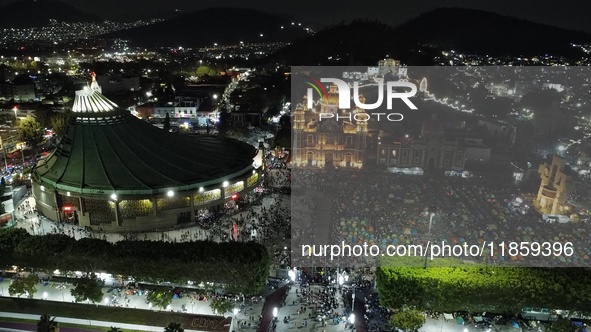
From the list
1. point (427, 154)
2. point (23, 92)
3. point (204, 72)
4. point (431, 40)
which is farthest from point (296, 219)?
point (431, 40)

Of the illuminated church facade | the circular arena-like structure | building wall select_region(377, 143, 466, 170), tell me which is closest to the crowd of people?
building wall select_region(377, 143, 466, 170)

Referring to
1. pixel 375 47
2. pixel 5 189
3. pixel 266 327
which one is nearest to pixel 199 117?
pixel 5 189

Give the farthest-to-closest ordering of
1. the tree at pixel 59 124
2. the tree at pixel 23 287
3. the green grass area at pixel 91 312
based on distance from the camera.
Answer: the tree at pixel 59 124, the tree at pixel 23 287, the green grass area at pixel 91 312

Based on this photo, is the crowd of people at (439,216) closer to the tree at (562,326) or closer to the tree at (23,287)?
the tree at (562,326)

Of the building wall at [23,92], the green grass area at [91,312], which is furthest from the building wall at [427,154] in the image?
the building wall at [23,92]

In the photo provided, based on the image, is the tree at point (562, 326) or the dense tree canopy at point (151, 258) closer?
the tree at point (562, 326)

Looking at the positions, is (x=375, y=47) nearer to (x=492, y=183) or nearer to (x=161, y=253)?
(x=492, y=183)
